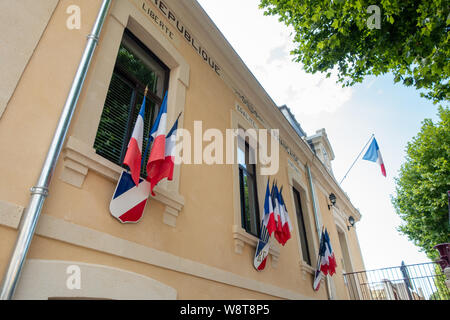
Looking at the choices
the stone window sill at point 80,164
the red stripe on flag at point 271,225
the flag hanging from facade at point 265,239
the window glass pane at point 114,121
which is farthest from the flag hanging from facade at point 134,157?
the red stripe on flag at point 271,225

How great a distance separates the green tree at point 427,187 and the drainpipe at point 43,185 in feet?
50.7

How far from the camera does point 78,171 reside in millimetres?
2779

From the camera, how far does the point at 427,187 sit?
1423cm

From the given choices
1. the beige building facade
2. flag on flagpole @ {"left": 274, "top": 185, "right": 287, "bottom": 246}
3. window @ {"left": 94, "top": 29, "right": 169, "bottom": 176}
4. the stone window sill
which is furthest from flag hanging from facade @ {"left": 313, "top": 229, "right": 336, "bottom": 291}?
the stone window sill

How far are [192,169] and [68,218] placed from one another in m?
2.03

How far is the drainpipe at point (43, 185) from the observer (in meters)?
1.99

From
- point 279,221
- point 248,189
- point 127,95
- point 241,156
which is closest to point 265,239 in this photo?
point 279,221

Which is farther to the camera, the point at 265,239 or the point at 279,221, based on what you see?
the point at 279,221

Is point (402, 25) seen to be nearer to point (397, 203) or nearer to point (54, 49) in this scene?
point (54, 49)

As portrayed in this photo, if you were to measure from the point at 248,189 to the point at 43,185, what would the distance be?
4401 mm

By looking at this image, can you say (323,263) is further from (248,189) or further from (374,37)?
(374,37)

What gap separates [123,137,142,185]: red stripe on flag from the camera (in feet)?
9.66

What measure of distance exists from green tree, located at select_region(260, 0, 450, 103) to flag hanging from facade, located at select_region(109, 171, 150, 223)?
4.70 meters

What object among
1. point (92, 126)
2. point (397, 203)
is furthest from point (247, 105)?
point (397, 203)
